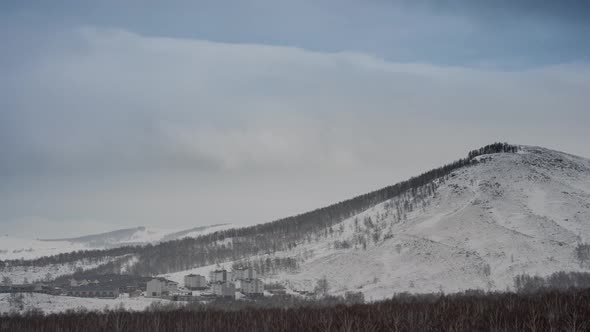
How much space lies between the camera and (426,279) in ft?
651

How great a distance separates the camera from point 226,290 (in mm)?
188000

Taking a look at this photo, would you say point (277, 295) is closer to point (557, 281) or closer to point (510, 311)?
point (557, 281)

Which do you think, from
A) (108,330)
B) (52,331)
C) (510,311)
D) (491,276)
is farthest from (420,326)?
(491,276)

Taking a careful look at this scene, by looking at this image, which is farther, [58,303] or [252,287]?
[252,287]

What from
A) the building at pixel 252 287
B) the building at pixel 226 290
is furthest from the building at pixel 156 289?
the building at pixel 252 287

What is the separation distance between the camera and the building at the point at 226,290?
185300 millimetres

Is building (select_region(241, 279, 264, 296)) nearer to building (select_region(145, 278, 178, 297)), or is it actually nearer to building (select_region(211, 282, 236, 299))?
building (select_region(211, 282, 236, 299))

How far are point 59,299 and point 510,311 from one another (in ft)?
481

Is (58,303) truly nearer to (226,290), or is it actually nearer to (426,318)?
(226,290)

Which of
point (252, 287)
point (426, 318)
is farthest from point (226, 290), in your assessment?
point (426, 318)

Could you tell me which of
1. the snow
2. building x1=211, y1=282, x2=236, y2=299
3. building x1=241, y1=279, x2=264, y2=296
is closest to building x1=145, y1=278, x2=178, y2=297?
building x1=211, y1=282, x2=236, y2=299

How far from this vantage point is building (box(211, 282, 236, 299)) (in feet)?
608

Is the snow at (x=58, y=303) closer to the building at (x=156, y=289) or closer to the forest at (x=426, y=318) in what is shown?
the building at (x=156, y=289)

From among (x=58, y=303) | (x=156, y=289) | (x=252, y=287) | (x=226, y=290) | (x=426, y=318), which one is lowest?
(x=58, y=303)
